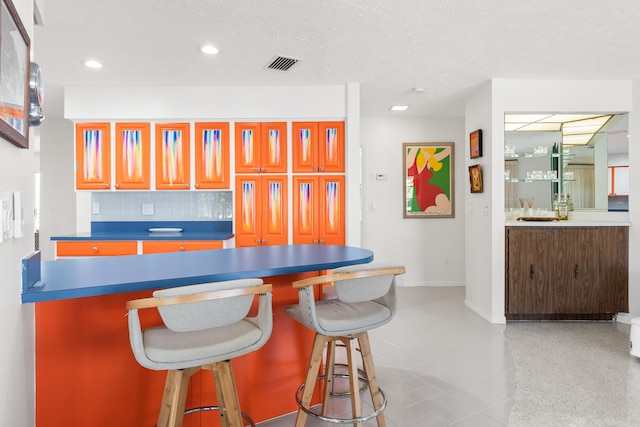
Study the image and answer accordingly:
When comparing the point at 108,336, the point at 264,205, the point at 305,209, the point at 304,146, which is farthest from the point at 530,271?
the point at 108,336

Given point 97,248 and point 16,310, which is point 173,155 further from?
point 16,310

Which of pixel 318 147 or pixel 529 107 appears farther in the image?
pixel 318 147

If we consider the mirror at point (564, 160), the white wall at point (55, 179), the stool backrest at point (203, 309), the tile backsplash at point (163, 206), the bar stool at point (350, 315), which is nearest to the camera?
the stool backrest at point (203, 309)

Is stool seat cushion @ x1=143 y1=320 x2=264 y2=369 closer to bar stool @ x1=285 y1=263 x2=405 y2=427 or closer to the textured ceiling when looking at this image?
bar stool @ x1=285 y1=263 x2=405 y2=427

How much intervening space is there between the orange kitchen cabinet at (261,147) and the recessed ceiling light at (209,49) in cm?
107

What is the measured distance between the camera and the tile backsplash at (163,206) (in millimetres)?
4859

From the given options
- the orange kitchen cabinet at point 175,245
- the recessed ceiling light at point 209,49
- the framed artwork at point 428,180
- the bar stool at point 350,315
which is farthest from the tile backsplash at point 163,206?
the bar stool at point 350,315

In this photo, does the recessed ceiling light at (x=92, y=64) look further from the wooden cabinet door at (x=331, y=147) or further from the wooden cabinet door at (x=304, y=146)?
the wooden cabinet door at (x=331, y=147)

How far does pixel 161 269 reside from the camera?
6.06 feet

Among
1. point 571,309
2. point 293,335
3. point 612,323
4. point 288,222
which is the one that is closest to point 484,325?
point 571,309

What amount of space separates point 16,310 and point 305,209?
3.19 m

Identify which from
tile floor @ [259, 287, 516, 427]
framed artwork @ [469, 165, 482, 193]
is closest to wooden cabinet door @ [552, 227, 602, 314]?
tile floor @ [259, 287, 516, 427]

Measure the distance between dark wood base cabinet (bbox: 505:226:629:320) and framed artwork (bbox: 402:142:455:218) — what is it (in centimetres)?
180

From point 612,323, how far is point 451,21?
11.3 feet
